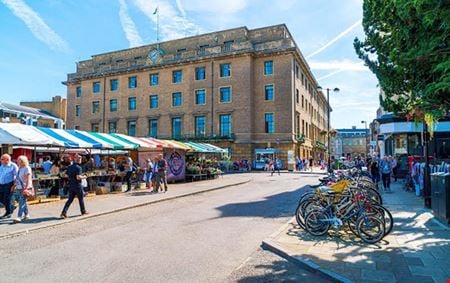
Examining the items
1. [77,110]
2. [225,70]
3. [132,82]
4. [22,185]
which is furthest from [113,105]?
[22,185]

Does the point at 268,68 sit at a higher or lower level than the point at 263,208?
higher

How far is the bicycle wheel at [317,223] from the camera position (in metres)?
7.35

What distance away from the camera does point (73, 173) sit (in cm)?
978

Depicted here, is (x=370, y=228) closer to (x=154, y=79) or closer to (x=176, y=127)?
(x=176, y=127)

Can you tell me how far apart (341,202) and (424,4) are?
14.2 ft

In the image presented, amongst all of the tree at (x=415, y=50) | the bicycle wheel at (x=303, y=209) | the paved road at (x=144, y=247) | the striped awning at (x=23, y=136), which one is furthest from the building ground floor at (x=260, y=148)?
the bicycle wheel at (x=303, y=209)

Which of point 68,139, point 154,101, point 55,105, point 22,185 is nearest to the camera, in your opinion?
point 22,185

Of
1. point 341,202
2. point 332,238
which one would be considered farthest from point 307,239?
point 341,202

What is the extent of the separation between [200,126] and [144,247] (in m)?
39.0

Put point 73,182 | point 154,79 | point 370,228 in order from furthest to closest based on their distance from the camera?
point 154,79, point 73,182, point 370,228

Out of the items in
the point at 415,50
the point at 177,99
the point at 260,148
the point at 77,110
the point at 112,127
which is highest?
Result: the point at 177,99

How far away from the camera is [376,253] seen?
20.0ft

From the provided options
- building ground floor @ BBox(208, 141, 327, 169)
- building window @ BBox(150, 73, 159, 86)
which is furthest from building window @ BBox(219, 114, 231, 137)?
building window @ BBox(150, 73, 159, 86)

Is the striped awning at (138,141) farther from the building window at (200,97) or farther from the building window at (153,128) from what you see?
the building window at (153,128)
